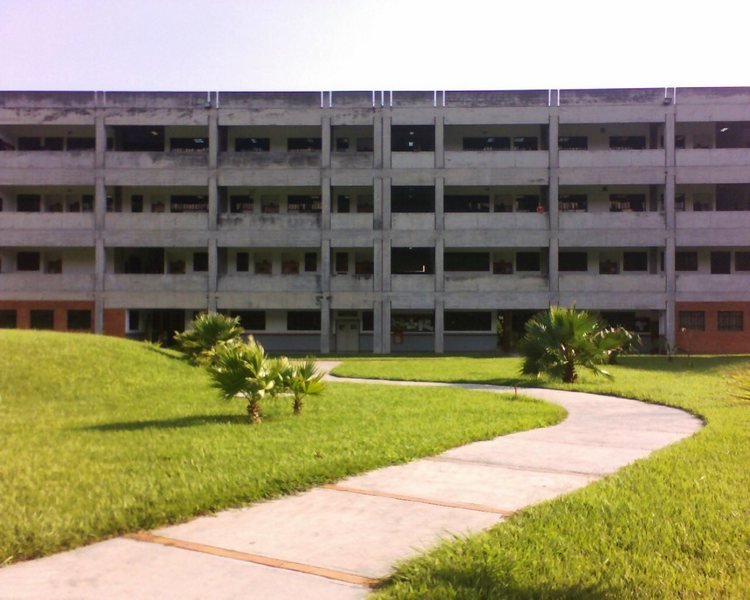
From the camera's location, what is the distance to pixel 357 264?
144 ft

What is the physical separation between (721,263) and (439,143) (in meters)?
19.7

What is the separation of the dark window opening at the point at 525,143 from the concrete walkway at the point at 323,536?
3696 centimetres

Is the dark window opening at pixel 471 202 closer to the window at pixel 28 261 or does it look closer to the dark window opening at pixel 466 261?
the dark window opening at pixel 466 261

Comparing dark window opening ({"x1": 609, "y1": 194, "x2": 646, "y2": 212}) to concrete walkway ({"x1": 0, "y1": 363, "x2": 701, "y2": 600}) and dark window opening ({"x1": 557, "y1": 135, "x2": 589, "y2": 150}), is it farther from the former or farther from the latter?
concrete walkway ({"x1": 0, "y1": 363, "x2": 701, "y2": 600})

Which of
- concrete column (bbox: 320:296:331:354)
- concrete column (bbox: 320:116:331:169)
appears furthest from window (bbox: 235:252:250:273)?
concrete column (bbox: 320:116:331:169)

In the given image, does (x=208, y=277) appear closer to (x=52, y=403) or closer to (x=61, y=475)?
(x=52, y=403)

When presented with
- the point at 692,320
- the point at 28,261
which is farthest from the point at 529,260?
the point at 28,261

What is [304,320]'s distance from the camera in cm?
4325

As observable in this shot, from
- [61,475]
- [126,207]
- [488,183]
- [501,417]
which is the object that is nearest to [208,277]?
[126,207]

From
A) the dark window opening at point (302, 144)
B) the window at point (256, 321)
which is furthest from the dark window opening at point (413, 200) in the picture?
the window at point (256, 321)

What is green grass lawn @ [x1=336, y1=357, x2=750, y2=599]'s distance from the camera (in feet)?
13.6

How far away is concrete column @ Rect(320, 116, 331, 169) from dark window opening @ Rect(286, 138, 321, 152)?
246 cm

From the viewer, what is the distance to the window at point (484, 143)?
4351cm

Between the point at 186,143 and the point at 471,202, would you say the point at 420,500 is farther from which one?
the point at 186,143
